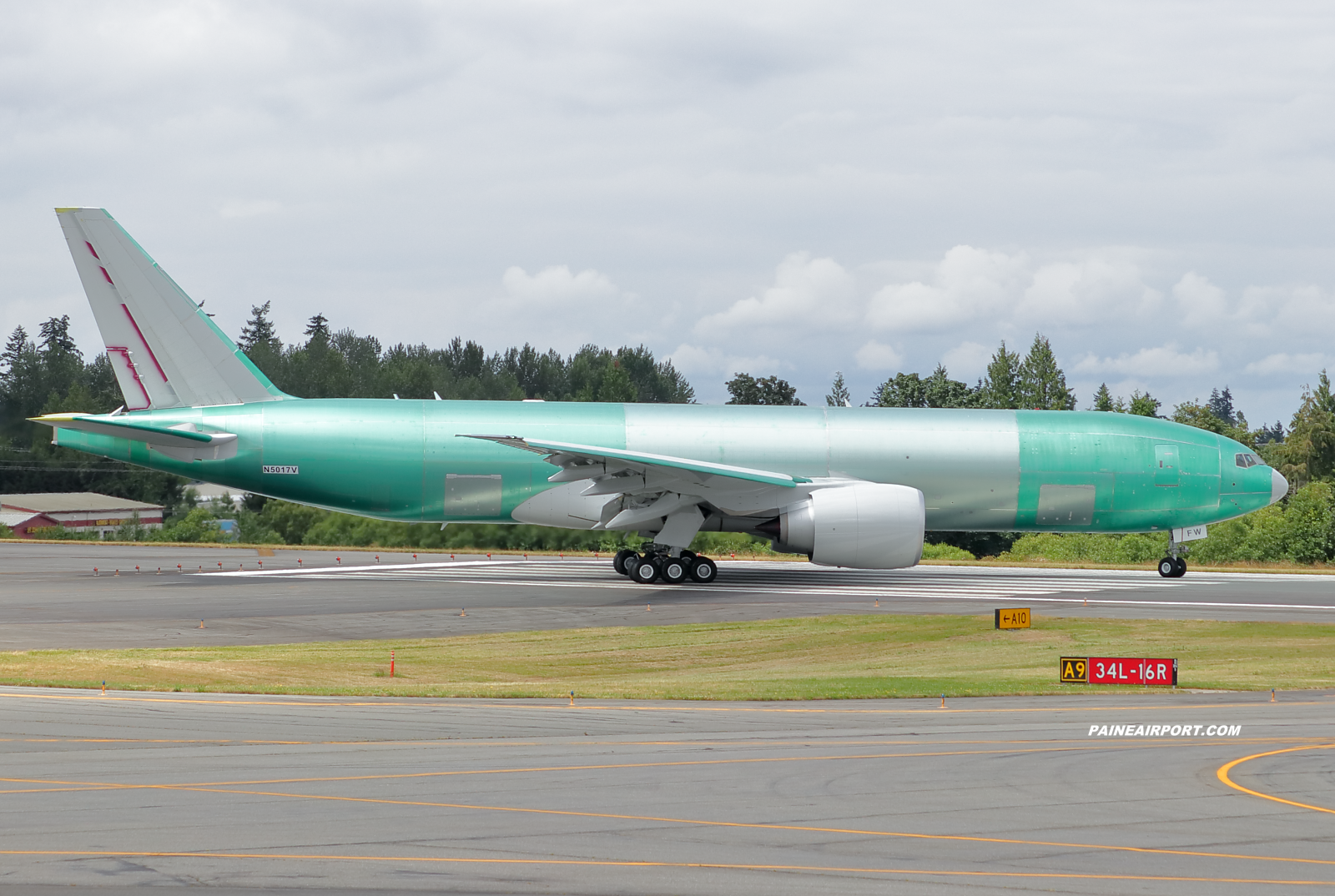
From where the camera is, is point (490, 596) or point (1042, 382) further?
point (1042, 382)

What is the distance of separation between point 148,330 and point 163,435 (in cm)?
300

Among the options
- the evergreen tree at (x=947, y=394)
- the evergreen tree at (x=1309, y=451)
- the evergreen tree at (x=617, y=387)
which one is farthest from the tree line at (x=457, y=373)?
the evergreen tree at (x=1309, y=451)

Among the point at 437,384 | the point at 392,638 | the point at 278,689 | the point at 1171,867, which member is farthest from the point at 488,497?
the point at 437,384

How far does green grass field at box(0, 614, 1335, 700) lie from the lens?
51.3ft

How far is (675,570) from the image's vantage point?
28.0m

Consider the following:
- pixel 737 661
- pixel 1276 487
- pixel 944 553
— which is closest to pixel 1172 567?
pixel 1276 487

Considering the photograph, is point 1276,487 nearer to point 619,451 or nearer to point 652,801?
point 619,451

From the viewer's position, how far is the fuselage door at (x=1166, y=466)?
1188 inches

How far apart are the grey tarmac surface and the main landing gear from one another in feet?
46.5

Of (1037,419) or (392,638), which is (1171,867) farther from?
(1037,419)

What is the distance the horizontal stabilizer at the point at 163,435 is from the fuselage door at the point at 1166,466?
23.3m

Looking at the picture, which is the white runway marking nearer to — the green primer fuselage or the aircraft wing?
the green primer fuselage
